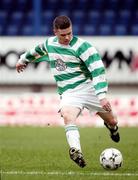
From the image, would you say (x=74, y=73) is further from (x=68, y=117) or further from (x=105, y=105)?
(x=105, y=105)

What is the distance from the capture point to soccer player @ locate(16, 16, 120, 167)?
9352 millimetres

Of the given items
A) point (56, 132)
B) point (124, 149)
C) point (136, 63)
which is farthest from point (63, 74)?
point (136, 63)

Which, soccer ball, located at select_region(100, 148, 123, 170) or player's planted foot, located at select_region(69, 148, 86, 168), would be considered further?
soccer ball, located at select_region(100, 148, 123, 170)

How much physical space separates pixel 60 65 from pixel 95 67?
56cm

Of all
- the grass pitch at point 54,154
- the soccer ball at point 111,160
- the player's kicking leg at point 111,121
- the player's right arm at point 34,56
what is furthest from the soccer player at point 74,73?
the grass pitch at point 54,154

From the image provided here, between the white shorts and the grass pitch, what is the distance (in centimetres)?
79

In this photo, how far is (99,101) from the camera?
32.0 ft

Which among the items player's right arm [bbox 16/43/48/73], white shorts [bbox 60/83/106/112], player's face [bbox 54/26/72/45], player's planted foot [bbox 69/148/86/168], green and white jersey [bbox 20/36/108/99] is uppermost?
player's right arm [bbox 16/43/48/73]

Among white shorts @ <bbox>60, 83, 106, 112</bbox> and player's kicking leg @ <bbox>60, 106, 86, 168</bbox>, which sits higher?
white shorts @ <bbox>60, 83, 106, 112</bbox>

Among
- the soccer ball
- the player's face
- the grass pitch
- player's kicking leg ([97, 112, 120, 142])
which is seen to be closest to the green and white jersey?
the player's face

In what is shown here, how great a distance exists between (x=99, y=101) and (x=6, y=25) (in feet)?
51.0

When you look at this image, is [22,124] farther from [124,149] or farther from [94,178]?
[94,178]

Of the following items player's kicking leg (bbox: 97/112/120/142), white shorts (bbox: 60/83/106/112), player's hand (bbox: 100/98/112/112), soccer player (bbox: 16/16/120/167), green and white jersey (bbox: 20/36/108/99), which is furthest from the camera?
player's kicking leg (bbox: 97/112/120/142)

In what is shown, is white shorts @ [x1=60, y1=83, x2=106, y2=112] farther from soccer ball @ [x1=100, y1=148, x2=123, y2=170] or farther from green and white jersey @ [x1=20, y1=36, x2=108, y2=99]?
soccer ball @ [x1=100, y1=148, x2=123, y2=170]
